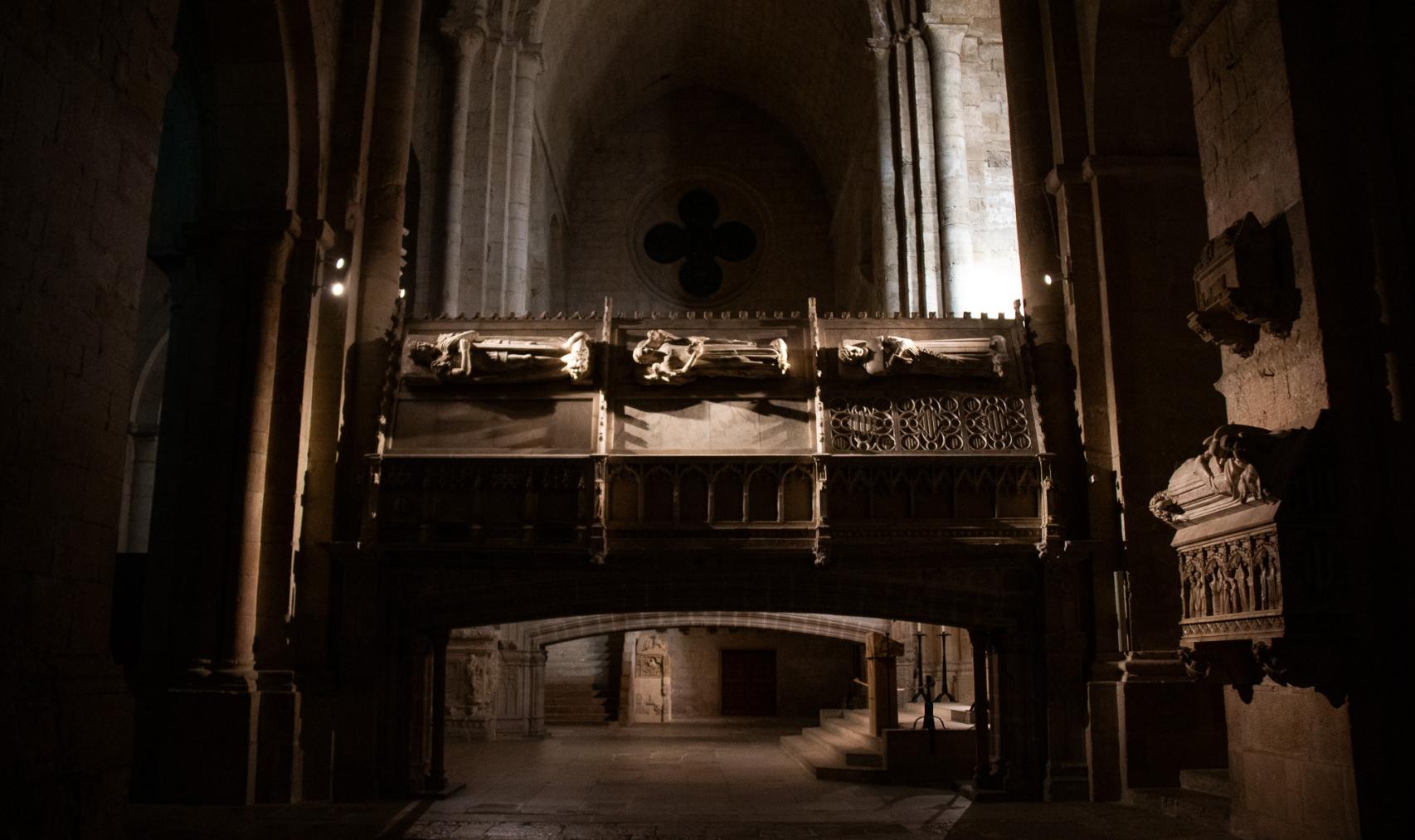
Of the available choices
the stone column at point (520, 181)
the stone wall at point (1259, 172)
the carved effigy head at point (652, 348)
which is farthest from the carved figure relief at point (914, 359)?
the stone column at point (520, 181)

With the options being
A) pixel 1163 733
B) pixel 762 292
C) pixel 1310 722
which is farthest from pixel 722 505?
pixel 762 292

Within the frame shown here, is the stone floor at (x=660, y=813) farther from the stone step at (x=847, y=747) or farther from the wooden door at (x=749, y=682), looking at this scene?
the wooden door at (x=749, y=682)

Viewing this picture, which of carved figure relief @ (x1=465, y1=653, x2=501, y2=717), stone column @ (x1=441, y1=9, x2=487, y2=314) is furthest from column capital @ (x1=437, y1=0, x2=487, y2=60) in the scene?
carved figure relief @ (x1=465, y1=653, x2=501, y2=717)

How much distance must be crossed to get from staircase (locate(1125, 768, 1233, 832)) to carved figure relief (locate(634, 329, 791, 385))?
14.6 ft

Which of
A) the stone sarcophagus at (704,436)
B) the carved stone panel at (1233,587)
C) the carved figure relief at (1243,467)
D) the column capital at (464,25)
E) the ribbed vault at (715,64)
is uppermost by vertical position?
the ribbed vault at (715,64)

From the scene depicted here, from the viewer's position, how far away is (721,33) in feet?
75.9

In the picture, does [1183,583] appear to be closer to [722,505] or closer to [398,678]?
[722,505]

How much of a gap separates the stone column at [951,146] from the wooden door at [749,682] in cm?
1022

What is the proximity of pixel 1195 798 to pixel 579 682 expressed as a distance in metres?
13.3

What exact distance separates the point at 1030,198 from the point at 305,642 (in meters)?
7.62

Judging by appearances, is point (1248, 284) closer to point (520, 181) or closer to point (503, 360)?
point (503, 360)

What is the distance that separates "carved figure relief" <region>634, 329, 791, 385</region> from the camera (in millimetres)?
9766

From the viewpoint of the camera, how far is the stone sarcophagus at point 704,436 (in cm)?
934

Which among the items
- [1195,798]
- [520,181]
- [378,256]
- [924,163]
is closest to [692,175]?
[520,181]
